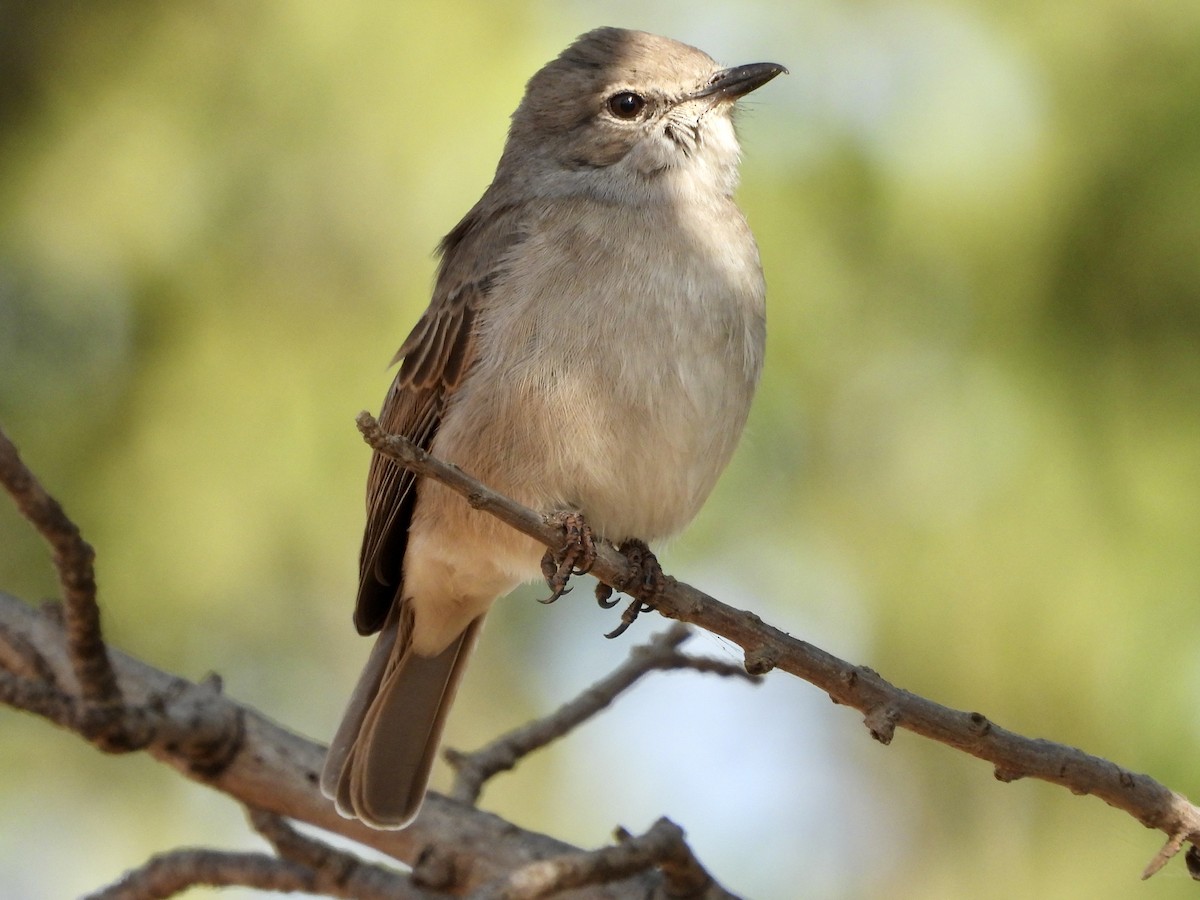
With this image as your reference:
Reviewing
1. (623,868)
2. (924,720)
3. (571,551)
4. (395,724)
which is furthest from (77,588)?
(924,720)

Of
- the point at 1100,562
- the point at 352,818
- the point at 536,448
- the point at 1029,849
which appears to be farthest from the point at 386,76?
the point at 1029,849

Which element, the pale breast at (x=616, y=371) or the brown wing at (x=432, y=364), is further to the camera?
the brown wing at (x=432, y=364)

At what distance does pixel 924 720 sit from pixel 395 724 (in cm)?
219

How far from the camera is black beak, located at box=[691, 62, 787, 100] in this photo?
4609mm

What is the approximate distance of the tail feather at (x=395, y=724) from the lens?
4.07m

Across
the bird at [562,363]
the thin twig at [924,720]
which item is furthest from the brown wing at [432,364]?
the thin twig at [924,720]

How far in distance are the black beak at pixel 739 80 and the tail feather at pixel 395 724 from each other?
6.33 feet

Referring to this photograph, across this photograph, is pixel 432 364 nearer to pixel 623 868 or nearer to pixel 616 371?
pixel 616 371

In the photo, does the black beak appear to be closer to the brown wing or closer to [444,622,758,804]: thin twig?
the brown wing

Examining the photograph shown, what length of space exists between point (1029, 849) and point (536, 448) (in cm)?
185

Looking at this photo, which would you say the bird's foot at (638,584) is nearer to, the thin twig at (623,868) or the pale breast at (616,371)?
the pale breast at (616,371)

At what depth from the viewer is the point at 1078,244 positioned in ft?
13.9

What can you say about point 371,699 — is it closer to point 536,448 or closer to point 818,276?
point 536,448

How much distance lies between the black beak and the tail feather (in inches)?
76.0
